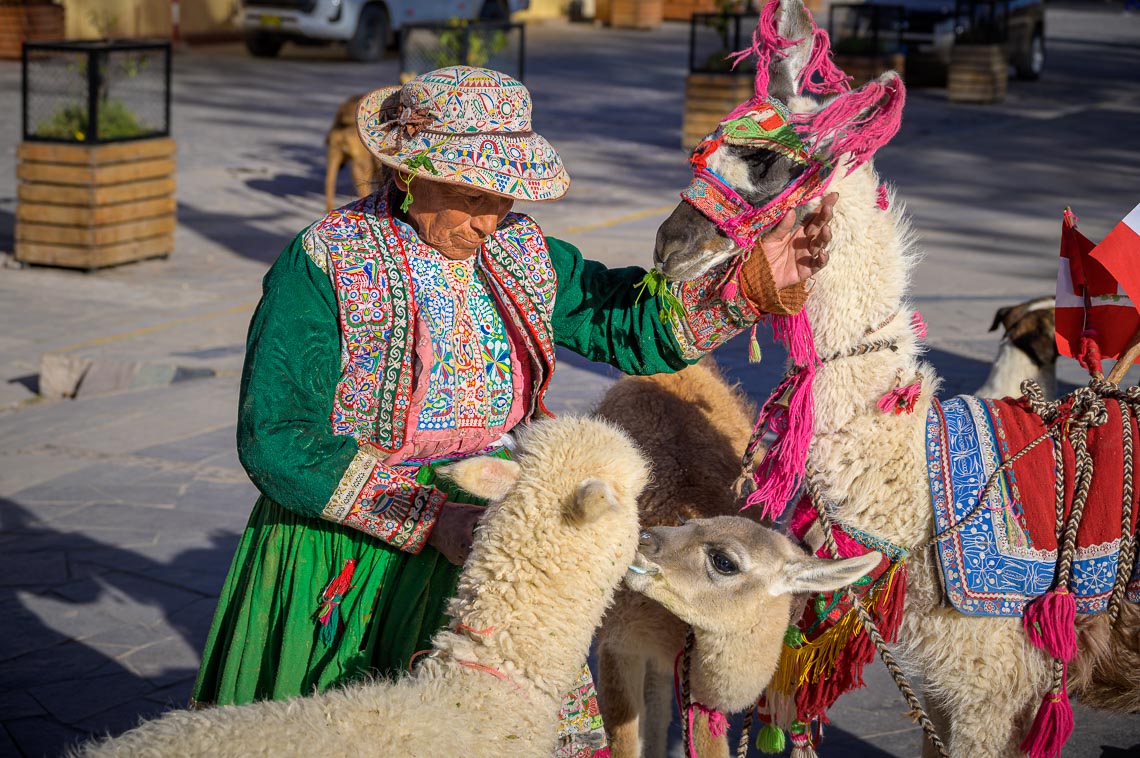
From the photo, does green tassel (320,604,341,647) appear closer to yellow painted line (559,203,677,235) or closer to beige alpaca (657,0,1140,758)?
beige alpaca (657,0,1140,758)

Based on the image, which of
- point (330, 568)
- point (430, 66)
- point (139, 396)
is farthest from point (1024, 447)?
point (430, 66)

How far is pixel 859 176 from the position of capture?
297 cm

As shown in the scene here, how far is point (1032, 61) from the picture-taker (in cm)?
2266

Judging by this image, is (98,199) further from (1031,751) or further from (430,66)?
(1031,751)

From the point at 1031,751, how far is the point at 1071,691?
24 cm

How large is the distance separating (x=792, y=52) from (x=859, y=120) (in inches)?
11.0

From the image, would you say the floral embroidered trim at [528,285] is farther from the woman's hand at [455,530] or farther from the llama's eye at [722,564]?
the llama's eye at [722,564]

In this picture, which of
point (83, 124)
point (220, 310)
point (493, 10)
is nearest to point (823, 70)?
point (220, 310)

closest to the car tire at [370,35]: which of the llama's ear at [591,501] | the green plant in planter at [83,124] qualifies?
the green plant in planter at [83,124]

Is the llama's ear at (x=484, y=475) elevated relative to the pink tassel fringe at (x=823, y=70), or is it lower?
lower

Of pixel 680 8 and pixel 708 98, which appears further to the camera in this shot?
pixel 680 8

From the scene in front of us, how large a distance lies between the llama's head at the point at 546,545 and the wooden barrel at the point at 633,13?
28726mm

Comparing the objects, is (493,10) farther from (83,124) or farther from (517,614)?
(517,614)

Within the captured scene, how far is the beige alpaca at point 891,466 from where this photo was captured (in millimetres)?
2953
